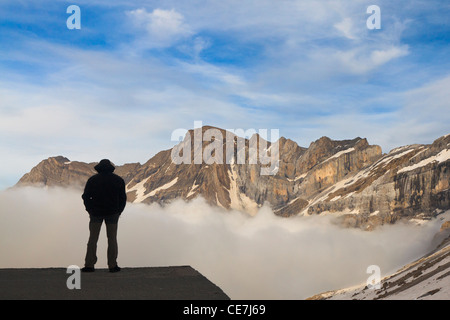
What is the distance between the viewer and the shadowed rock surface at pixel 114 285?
1034 cm

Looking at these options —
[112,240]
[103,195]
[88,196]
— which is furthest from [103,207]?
[112,240]

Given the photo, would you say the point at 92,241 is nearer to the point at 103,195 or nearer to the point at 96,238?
the point at 96,238

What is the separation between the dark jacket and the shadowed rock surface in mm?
1874

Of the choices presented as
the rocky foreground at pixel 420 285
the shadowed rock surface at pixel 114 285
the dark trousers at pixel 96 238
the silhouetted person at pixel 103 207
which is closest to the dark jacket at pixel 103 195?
the silhouetted person at pixel 103 207

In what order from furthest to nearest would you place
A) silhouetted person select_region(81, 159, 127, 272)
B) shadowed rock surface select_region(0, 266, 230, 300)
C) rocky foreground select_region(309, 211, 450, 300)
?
rocky foreground select_region(309, 211, 450, 300) → silhouetted person select_region(81, 159, 127, 272) → shadowed rock surface select_region(0, 266, 230, 300)

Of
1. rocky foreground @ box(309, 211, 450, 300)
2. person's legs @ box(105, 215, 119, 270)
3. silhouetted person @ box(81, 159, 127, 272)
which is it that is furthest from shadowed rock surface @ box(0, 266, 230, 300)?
rocky foreground @ box(309, 211, 450, 300)

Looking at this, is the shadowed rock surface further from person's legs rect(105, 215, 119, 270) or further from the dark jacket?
the dark jacket

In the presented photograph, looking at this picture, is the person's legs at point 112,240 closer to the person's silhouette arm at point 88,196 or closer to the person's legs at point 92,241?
the person's legs at point 92,241

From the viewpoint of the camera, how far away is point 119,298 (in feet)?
33.1

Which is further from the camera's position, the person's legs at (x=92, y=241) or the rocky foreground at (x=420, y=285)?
the rocky foreground at (x=420, y=285)

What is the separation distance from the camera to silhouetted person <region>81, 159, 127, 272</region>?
15047mm
